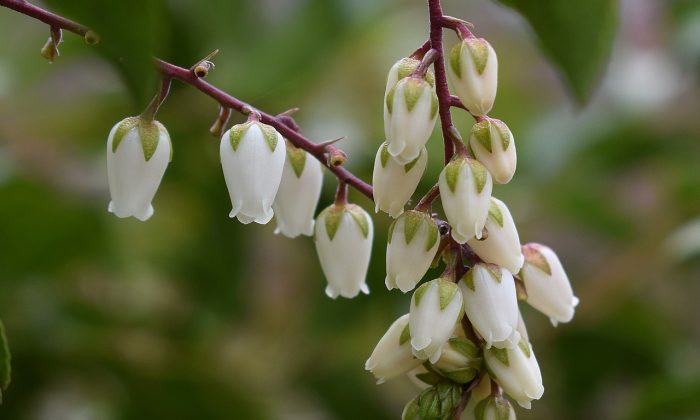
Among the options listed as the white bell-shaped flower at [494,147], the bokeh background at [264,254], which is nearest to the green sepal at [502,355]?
the white bell-shaped flower at [494,147]

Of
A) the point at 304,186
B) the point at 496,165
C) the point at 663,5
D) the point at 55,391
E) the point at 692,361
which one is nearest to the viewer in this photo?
the point at 496,165

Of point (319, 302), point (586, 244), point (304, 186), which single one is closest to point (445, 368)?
point (304, 186)

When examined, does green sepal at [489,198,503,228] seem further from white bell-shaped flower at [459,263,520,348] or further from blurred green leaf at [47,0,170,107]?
blurred green leaf at [47,0,170,107]

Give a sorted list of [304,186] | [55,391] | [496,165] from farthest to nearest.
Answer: [55,391] < [304,186] < [496,165]

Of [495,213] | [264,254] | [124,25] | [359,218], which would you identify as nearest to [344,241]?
[359,218]

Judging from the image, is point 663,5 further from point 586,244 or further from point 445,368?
point 445,368

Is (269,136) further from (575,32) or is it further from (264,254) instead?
(264,254)

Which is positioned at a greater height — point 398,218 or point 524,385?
point 398,218

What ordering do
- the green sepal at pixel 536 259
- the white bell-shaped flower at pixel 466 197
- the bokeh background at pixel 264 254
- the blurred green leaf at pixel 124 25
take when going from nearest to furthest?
1. the blurred green leaf at pixel 124 25
2. the white bell-shaped flower at pixel 466 197
3. the green sepal at pixel 536 259
4. the bokeh background at pixel 264 254

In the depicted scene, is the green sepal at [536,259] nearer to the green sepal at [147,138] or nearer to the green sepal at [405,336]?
the green sepal at [405,336]
